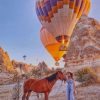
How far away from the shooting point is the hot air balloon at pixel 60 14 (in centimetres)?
2070

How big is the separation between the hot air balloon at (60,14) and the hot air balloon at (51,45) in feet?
6.75

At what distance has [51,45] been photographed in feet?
80.2

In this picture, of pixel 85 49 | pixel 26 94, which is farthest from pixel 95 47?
pixel 26 94

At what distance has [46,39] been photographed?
80.5 feet

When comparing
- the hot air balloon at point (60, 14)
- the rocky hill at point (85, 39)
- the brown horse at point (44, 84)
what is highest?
the rocky hill at point (85, 39)

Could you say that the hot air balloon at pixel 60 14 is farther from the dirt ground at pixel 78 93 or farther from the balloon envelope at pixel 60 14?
the dirt ground at pixel 78 93

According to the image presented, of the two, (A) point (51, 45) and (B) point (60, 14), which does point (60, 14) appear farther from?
(A) point (51, 45)

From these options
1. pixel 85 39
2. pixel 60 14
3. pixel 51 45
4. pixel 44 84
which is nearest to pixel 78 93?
pixel 51 45

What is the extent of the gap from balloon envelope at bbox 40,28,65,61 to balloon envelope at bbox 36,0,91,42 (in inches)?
81.1

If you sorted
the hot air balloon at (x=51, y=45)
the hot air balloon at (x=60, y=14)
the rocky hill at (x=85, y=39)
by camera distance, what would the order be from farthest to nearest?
the rocky hill at (x=85, y=39) → the hot air balloon at (x=51, y=45) → the hot air balloon at (x=60, y=14)

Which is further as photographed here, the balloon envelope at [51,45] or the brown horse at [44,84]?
the balloon envelope at [51,45]

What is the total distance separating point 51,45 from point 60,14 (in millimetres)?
3772

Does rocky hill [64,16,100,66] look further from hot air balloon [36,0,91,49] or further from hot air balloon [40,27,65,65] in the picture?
hot air balloon [36,0,91,49]

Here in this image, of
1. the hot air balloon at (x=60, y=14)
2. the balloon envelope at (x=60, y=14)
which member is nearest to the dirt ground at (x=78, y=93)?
the hot air balloon at (x=60, y=14)
